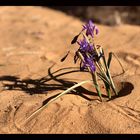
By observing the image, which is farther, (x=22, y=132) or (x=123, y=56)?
(x=123, y=56)

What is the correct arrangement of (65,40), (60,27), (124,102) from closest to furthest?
(124,102), (65,40), (60,27)

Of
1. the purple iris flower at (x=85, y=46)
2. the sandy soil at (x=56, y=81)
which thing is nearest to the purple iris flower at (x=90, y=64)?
the purple iris flower at (x=85, y=46)

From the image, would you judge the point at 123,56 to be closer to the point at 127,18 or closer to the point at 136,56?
the point at 136,56

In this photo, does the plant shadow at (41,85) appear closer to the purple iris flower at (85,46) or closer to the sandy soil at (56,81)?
the sandy soil at (56,81)

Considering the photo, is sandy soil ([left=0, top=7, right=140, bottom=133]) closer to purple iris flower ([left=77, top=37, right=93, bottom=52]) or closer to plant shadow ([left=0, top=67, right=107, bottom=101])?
plant shadow ([left=0, top=67, right=107, bottom=101])

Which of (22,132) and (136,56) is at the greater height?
(136,56)

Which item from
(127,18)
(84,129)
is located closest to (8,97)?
(84,129)

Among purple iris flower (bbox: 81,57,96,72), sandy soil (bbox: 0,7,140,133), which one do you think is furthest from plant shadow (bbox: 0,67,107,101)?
purple iris flower (bbox: 81,57,96,72)

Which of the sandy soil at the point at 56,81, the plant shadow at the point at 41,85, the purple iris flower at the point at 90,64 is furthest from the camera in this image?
the plant shadow at the point at 41,85
